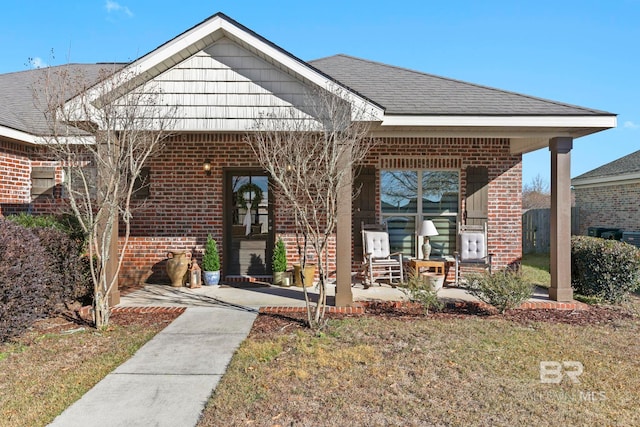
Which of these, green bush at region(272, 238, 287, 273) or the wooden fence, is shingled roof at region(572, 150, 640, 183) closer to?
the wooden fence

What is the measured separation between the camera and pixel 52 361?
13.7 feet

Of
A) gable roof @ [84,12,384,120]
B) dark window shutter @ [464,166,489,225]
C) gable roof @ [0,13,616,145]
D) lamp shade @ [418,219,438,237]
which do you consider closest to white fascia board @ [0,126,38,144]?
gable roof @ [0,13,616,145]

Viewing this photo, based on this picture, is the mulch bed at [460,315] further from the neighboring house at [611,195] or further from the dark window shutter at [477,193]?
the neighboring house at [611,195]

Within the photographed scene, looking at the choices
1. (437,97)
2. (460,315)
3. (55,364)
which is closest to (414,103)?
(437,97)

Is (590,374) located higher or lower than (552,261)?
lower

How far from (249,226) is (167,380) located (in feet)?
16.4

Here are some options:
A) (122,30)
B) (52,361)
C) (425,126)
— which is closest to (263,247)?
(425,126)

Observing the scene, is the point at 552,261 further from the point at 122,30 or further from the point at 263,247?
the point at 122,30

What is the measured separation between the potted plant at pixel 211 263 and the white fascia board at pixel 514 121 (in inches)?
152

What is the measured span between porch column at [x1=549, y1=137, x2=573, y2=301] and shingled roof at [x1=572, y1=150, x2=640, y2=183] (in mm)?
8800

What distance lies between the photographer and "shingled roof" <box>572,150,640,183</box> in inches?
536

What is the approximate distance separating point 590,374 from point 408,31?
925 cm

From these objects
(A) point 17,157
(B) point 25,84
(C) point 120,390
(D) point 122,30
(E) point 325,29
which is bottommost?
(C) point 120,390

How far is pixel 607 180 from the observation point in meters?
14.4
